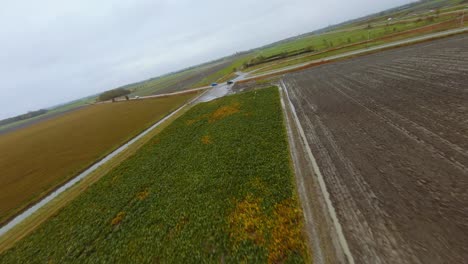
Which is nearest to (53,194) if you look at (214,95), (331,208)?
(331,208)

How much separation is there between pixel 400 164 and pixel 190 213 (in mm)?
12216

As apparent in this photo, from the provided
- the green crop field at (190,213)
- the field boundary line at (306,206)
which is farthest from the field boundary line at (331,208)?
the green crop field at (190,213)

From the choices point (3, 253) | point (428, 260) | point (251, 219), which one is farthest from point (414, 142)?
point (3, 253)

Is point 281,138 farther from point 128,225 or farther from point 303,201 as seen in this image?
point 128,225

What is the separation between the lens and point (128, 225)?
11.8 meters

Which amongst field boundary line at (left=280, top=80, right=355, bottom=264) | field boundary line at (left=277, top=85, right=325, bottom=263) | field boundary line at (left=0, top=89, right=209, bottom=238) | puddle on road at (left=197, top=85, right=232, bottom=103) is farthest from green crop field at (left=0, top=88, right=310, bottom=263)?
puddle on road at (left=197, top=85, right=232, bottom=103)

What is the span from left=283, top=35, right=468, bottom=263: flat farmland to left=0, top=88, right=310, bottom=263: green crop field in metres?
2.60

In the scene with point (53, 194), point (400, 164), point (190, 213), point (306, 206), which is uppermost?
point (53, 194)

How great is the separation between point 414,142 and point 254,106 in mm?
19213

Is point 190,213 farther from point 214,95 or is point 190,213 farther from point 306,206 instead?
point 214,95

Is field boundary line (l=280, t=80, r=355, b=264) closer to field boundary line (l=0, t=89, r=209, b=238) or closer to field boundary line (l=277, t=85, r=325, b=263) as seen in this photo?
field boundary line (l=277, t=85, r=325, b=263)

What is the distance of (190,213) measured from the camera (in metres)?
11.3

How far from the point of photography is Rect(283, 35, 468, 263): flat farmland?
7230 mm

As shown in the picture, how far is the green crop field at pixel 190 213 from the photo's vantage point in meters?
8.87
